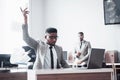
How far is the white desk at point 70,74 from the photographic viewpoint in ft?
8.34

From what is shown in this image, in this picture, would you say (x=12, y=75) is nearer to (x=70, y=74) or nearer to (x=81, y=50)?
Result: (x=70, y=74)

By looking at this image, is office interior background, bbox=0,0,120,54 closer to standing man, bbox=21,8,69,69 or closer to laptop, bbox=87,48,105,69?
standing man, bbox=21,8,69,69

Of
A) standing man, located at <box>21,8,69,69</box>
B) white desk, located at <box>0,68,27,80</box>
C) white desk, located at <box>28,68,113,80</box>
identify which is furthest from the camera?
white desk, located at <box>0,68,27,80</box>

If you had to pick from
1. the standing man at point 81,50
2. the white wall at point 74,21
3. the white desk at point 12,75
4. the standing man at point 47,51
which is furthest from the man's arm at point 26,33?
the white wall at point 74,21

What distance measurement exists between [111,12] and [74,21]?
1.28 meters

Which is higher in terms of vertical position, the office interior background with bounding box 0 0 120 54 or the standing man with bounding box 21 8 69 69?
the office interior background with bounding box 0 0 120 54

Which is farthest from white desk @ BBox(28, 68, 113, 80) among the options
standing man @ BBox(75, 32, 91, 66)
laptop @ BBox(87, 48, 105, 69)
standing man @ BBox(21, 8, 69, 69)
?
standing man @ BBox(75, 32, 91, 66)

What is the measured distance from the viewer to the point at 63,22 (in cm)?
868

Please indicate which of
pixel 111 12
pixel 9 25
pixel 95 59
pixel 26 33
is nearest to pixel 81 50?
pixel 111 12

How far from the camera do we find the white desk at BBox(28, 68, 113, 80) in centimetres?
254

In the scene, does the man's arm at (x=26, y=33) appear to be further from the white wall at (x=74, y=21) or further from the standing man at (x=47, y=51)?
the white wall at (x=74, y=21)

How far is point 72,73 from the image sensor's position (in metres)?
2.74

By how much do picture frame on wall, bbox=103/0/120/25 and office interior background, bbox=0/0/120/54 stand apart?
0.15 m

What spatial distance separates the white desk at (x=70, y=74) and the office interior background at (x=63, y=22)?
182 inches
